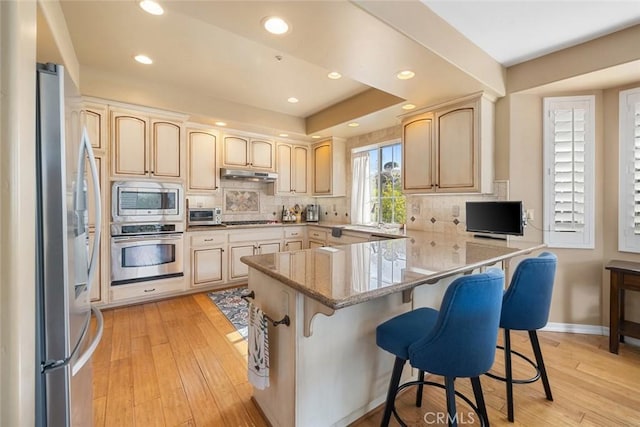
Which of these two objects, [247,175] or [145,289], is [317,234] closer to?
[247,175]

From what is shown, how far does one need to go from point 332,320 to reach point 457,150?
233 cm

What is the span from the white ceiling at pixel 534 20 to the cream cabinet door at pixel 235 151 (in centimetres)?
312

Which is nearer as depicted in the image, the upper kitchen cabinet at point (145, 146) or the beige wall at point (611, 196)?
the beige wall at point (611, 196)

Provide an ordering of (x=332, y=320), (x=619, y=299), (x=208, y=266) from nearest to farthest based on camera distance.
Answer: (x=332, y=320) → (x=619, y=299) → (x=208, y=266)

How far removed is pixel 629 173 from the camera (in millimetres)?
2445

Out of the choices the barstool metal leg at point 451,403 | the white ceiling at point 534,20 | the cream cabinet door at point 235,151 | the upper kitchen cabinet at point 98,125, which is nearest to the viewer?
the barstool metal leg at point 451,403

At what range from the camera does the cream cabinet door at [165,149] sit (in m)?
3.39

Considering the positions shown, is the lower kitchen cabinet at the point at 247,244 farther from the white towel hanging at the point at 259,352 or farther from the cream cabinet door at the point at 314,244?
the white towel hanging at the point at 259,352

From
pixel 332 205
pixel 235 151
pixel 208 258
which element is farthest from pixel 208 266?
pixel 332 205

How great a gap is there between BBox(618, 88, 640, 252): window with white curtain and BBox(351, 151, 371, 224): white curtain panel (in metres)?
2.87

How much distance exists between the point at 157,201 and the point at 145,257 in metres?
0.69

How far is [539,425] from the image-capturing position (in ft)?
5.16

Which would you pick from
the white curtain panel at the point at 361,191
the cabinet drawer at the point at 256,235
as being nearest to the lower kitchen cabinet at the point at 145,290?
the cabinet drawer at the point at 256,235

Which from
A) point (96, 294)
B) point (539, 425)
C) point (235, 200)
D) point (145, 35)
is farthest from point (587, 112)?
point (96, 294)
